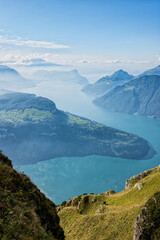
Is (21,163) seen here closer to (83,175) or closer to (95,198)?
(83,175)

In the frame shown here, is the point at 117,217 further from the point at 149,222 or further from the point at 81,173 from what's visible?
the point at 81,173

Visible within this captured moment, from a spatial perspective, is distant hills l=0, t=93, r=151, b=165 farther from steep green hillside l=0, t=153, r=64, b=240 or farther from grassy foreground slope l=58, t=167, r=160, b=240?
steep green hillside l=0, t=153, r=64, b=240

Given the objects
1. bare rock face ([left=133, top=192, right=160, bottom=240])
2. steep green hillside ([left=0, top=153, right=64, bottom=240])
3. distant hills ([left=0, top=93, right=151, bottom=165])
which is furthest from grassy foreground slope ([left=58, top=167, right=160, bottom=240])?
distant hills ([left=0, top=93, right=151, bottom=165])

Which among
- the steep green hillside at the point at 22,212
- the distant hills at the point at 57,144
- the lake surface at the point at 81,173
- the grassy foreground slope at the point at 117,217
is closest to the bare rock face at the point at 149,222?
the grassy foreground slope at the point at 117,217

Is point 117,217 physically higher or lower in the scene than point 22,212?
lower

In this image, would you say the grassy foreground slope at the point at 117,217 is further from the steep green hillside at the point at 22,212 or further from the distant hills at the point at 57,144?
the distant hills at the point at 57,144

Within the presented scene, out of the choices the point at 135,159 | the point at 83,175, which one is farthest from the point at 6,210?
the point at 135,159

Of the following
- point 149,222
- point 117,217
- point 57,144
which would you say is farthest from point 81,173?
point 149,222
